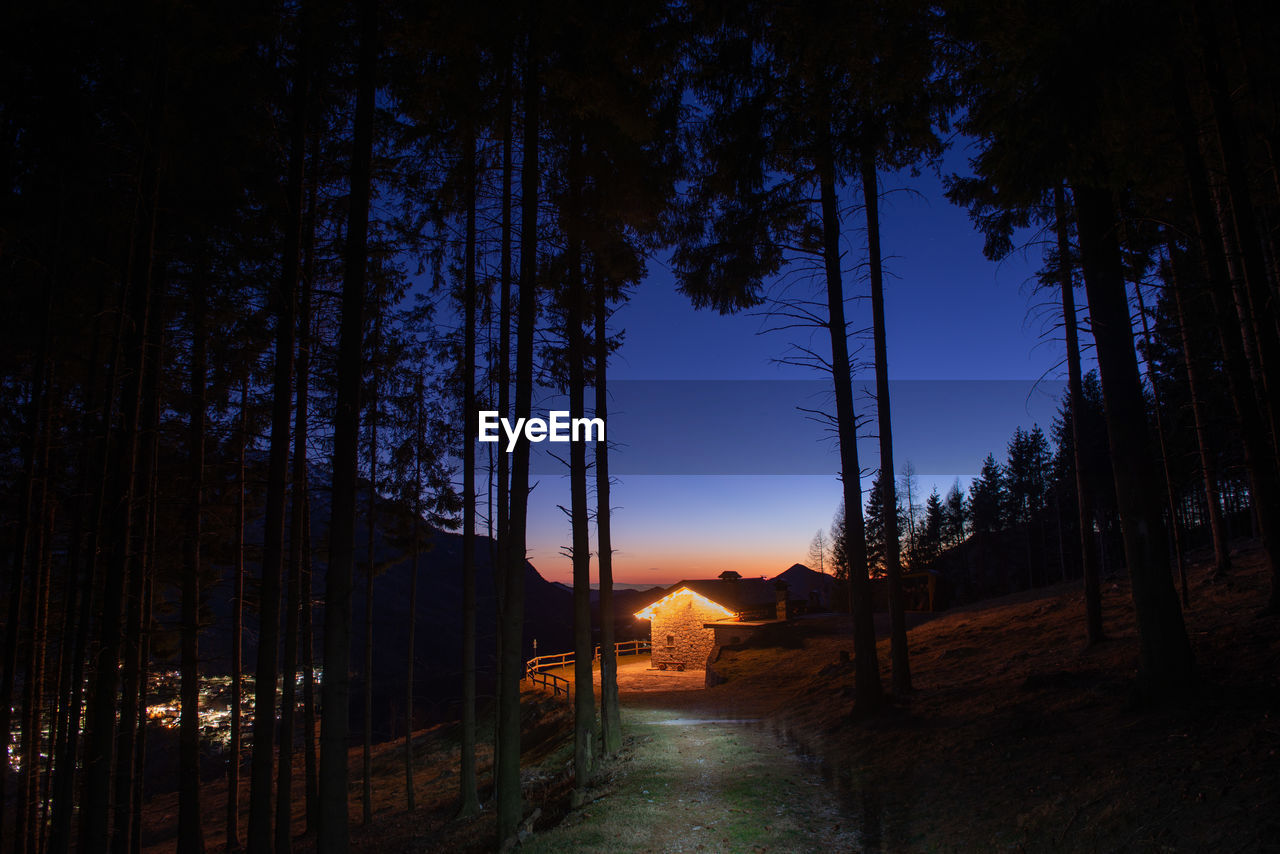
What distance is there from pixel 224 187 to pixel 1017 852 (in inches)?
497

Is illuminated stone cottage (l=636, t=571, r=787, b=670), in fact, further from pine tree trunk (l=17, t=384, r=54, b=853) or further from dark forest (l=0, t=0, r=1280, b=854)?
pine tree trunk (l=17, t=384, r=54, b=853)

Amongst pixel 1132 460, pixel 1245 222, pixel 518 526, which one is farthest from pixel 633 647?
pixel 1245 222

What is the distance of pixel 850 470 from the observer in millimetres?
11992

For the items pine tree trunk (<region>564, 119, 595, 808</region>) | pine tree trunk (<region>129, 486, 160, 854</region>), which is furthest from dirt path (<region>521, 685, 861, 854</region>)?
pine tree trunk (<region>129, 486, 160, 854</region>)

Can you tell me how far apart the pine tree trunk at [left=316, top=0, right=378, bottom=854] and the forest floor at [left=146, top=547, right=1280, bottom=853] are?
243 cm

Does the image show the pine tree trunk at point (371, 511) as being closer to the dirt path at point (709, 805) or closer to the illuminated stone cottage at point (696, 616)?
the dirt path at point (709, 805)

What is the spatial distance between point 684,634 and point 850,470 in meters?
24.5

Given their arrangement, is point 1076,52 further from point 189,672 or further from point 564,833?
point 189,672

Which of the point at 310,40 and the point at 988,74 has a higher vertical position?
the point at 310,40

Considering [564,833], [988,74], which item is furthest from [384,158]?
[564,833]

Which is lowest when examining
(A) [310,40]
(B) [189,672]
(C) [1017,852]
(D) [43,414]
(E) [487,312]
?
(C) [1017,852]

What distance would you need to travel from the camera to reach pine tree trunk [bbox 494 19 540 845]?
8250 mm

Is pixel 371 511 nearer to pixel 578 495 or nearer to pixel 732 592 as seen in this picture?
pixel 578 495

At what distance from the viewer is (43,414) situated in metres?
9.73
